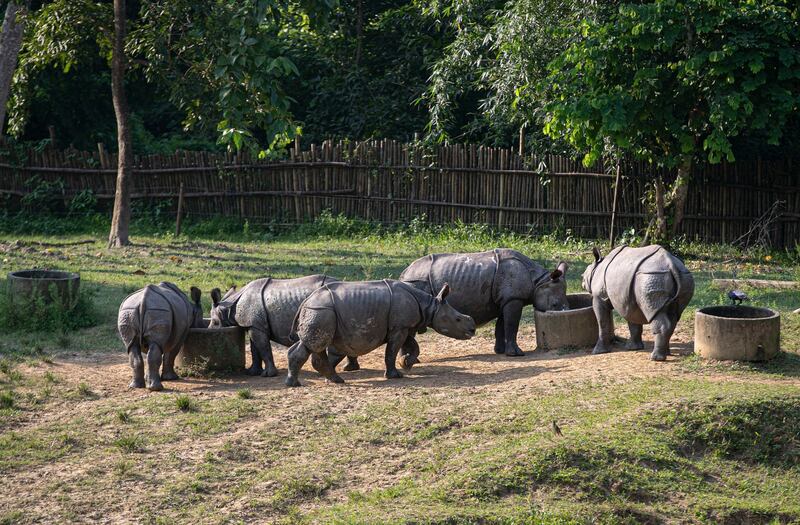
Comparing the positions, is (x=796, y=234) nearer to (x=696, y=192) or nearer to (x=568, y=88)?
(x=696, y=192)

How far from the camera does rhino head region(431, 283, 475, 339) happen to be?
9.90 m

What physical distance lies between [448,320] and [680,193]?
27.0 feet

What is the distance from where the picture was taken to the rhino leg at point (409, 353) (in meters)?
10.1

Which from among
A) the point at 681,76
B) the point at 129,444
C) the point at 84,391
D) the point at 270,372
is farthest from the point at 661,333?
the point at 681,76

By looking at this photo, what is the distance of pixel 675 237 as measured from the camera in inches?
683

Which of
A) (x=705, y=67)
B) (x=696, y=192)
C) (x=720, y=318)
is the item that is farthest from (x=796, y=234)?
(x=720, y=318)

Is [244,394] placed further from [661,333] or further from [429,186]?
[429,186]

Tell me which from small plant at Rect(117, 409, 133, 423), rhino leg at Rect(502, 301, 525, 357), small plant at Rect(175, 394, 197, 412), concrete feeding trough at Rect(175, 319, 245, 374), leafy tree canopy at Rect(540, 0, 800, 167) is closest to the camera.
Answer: small plant at Rect(117, 409, 133, 423)

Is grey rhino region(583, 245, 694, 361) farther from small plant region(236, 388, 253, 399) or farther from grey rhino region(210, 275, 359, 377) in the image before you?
small plant region(236, 388, 253, 399)

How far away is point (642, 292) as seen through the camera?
9.67 m

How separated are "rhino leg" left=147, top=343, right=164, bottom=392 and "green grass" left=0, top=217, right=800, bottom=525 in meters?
0.17

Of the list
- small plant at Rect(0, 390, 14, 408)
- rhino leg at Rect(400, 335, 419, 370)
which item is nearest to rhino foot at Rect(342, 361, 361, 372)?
rhino leg at Rect(400, 335, 419, 370)

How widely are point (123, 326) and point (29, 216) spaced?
12118mm

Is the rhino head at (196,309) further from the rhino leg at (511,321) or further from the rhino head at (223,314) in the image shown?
the rhino leg at (511,321)
